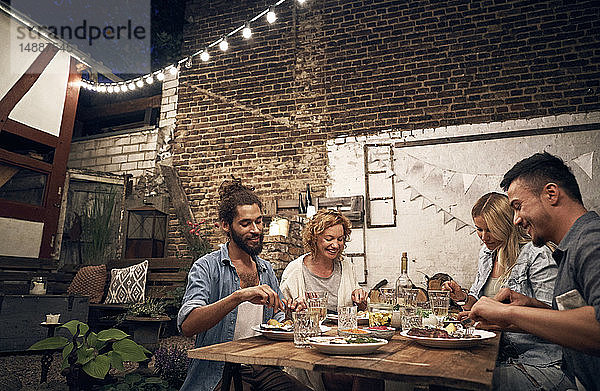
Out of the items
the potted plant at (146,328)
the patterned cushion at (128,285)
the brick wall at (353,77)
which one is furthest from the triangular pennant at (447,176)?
the patterned cushion at (128,285)

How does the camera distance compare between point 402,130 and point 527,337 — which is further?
point 402,130

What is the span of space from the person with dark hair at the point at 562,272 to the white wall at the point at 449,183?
157 inches

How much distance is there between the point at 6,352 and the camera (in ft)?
13.6

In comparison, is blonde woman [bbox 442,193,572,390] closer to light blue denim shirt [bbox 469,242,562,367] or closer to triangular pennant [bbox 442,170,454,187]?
light blue denim shirt [bbox 469,242,562,367]

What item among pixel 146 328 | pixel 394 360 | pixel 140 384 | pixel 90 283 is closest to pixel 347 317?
pixel 394 360

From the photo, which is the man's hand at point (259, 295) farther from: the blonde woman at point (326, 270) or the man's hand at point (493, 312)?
the blonde woman at point (326, 270)

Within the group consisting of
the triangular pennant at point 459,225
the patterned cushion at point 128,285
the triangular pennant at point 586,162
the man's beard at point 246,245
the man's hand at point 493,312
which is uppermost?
the triangular pennant at point 586,162

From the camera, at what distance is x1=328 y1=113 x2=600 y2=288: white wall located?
5320 millimetres

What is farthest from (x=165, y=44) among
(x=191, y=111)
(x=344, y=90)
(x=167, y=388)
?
(x=167, y=388)

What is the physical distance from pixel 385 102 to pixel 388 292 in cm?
438

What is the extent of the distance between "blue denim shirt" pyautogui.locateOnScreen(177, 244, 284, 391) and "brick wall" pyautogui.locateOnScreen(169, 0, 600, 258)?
13.5 ft

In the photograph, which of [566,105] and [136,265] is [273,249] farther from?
[566,105]

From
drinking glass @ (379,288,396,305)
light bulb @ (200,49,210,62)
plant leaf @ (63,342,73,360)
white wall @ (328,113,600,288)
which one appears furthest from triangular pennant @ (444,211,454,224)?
plant leaf @ (63,342,73,360)

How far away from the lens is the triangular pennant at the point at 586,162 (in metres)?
5.20
